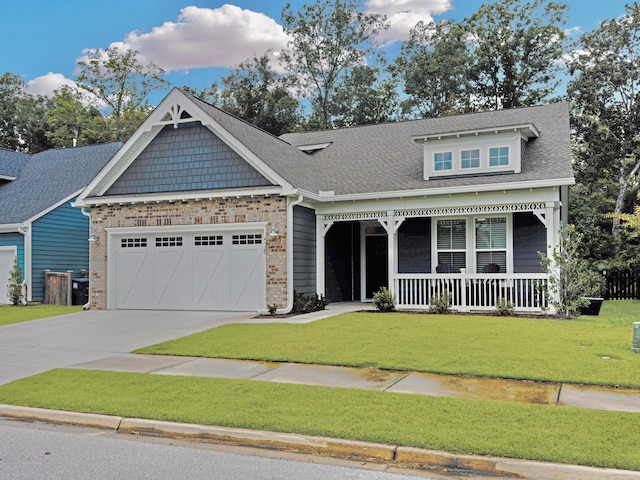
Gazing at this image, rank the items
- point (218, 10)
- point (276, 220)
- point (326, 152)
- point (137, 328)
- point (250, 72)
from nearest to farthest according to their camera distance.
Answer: point (137, 328)
point (276, 220)
point (326, 152)
point (218, 10)
point (250, 72)

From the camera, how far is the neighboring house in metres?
23.4

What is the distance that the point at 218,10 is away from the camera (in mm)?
35562

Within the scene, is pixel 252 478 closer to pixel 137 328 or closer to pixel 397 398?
pixel 397 398

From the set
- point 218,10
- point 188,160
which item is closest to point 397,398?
point 188,160

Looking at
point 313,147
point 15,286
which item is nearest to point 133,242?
point 15,286

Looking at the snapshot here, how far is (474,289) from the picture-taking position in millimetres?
16375

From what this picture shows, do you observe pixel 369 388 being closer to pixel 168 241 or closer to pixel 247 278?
pixel 247 278

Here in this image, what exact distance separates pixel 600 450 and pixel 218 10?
34.7 metres

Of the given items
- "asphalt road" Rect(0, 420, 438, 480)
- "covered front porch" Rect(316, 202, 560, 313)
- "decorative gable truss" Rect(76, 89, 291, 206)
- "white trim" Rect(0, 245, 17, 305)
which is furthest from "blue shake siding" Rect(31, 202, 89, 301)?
"asphalt road" Rect(0, 420, 438, 480)

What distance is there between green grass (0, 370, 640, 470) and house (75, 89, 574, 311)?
845 centimetres

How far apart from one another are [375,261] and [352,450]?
14771mm

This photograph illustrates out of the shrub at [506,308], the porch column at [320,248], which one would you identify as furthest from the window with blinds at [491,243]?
the porch column at [320,248]

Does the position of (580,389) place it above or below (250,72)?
below

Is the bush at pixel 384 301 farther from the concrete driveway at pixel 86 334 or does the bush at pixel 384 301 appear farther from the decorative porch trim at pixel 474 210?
the concrete driveway at pixel 86 334
